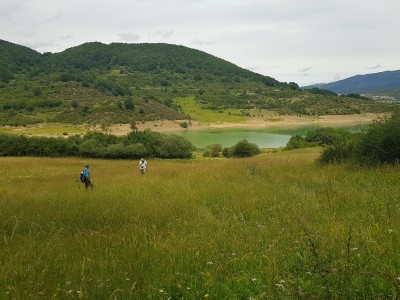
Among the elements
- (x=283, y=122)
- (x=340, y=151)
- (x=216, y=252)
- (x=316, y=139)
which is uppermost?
(x=216, y=252)

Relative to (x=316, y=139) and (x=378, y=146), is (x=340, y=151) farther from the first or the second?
(x=316, y=139)

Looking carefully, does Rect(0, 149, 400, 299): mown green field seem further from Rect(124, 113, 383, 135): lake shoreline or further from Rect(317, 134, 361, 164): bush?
Rect(124, 113, 383, 135): lake shoreline

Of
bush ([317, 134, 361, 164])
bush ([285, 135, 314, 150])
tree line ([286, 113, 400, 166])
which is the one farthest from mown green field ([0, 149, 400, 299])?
bush ([285, 135, 314, 150])

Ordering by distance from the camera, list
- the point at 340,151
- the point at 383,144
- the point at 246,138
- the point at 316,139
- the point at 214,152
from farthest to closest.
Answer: the point at 246,138, the point at 316,139, the point at 214,152, the point at 340,151, the point at 383,144

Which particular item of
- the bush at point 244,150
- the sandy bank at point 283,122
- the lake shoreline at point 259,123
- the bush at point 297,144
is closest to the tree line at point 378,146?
the bush at point 244,150

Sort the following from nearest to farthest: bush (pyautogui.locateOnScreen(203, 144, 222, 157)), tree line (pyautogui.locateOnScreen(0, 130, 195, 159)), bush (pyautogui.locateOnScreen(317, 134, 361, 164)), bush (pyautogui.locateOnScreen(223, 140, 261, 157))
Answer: bush (pyautogui.locateOnScreen(317, 134, 361, 164)), tree line (pyautogui.locateOnScreen(0, 130, 195, 159)), bush (pyautogui.locateOnScreen(223, 140, 261, 157)), bush (pyautogui.locateOnScreen(203, 144, 222, 157))

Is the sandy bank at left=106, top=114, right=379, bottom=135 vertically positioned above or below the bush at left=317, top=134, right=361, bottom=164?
below

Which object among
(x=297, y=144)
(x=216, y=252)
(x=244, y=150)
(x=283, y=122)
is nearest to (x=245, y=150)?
(x=244, y=150)

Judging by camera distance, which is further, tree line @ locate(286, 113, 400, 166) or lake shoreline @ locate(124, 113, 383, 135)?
lake shoreline @ locate(124, 113, 383, 135)

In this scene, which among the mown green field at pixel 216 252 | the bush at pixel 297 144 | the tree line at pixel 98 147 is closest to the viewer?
the mown green field at pixel 216 252

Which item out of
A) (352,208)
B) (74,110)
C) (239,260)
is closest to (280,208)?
(352,208)

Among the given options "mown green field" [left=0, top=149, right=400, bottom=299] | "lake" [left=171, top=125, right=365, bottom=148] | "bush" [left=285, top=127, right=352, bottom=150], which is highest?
"mown green field" [left=0, top=149, right=400, bottom=299]

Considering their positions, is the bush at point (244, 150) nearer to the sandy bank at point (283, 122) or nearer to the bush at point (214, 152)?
the bush at point (214, 152)

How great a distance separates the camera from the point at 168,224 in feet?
21.1
